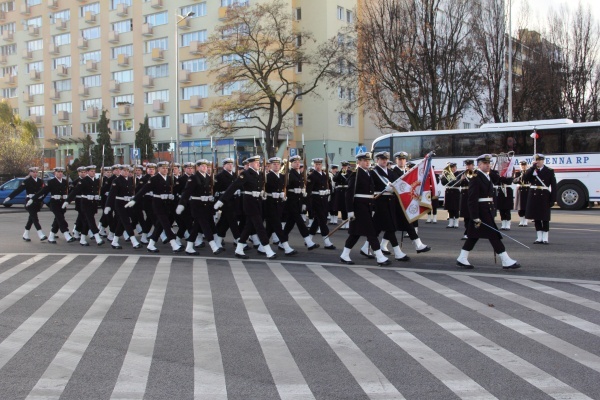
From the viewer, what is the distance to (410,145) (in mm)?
29500

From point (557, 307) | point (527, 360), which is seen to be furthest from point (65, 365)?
point (557, 307)

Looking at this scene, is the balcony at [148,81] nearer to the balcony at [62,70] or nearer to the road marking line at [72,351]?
the balcony at [62,70]

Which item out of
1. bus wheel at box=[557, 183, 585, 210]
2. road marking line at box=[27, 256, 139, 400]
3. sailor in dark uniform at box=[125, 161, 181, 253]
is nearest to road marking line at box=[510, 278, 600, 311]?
road marking line at box=[27, 256, 139, 400]

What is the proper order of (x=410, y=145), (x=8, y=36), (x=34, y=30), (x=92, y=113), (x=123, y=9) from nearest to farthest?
1. (x=410, y=145)
2. (x=123, y=9)
3. (x=92, y=113)
4. (x=34, y=30)
5. (x=8, y=36)

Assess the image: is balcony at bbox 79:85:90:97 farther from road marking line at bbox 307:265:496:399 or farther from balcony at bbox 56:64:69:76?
road marking line at bbox 307:265:496:399

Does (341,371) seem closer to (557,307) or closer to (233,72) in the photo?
(557,307)

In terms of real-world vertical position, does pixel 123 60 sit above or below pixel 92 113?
above

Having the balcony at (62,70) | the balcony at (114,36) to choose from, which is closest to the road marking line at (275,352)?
the balcony at (114,36)

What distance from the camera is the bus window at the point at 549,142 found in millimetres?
25891

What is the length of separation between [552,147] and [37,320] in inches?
923

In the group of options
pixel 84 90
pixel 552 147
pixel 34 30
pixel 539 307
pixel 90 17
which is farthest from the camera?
pixel 34 30

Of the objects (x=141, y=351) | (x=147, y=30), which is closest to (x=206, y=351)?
(x=141, y=351)

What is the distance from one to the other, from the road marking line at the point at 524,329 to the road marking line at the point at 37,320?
4.84m

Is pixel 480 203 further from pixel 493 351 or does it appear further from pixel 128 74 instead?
pixel 128 74
